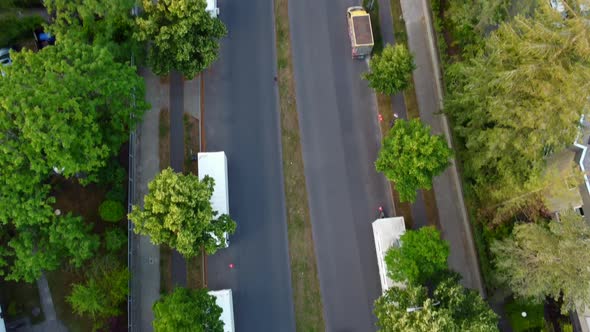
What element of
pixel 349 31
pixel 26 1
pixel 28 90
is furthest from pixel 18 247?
pixel 349 31

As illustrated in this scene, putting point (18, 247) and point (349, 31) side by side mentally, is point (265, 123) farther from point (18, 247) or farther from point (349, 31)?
point (18, 247)

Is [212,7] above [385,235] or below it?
above

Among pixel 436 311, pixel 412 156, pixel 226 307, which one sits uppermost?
pixel 412 156

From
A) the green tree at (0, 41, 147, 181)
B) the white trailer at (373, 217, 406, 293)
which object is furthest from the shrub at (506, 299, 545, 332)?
the green tree at (0, 41, 147, 181)

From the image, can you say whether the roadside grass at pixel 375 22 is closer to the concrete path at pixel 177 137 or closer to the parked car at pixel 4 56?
the concrete path at pixel 177 137

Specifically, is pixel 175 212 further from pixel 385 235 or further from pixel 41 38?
pixel 41 38

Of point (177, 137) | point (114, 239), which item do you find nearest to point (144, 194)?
point (114, 239)
